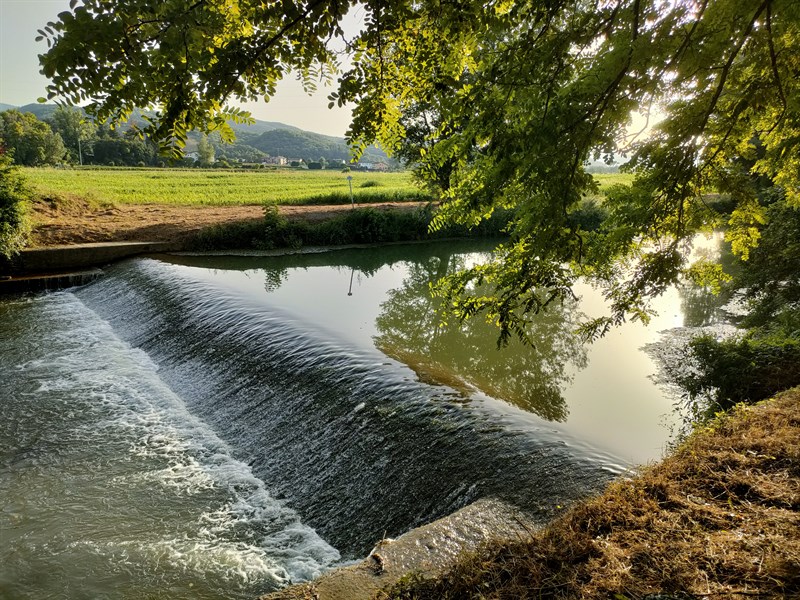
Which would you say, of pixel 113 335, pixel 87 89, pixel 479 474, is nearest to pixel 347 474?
pixel 479 474

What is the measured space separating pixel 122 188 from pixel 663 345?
29.2 meters

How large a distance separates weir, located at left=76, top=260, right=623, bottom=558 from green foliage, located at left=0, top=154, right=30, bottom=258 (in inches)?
280

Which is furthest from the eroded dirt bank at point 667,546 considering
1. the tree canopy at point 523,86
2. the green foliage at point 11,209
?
the green foliage at point 11,209

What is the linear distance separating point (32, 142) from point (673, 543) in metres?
81.1

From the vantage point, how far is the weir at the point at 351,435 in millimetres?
4273

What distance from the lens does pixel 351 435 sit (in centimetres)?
538

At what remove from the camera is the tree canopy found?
1.81 meters

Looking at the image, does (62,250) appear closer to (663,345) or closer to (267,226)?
(267,226)

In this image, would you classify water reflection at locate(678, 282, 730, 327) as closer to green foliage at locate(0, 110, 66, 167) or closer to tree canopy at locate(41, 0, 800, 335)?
tree canopy at locate(41, 0, 800, 335)

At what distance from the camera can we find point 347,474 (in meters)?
4.97

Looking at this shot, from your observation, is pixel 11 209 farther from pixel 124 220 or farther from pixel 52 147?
pixel 52 147

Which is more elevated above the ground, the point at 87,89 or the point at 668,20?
the point at 668,20

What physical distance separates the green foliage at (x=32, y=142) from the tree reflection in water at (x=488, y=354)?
231 ft

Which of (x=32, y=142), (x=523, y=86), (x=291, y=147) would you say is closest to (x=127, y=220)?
(x=523, y=86)
